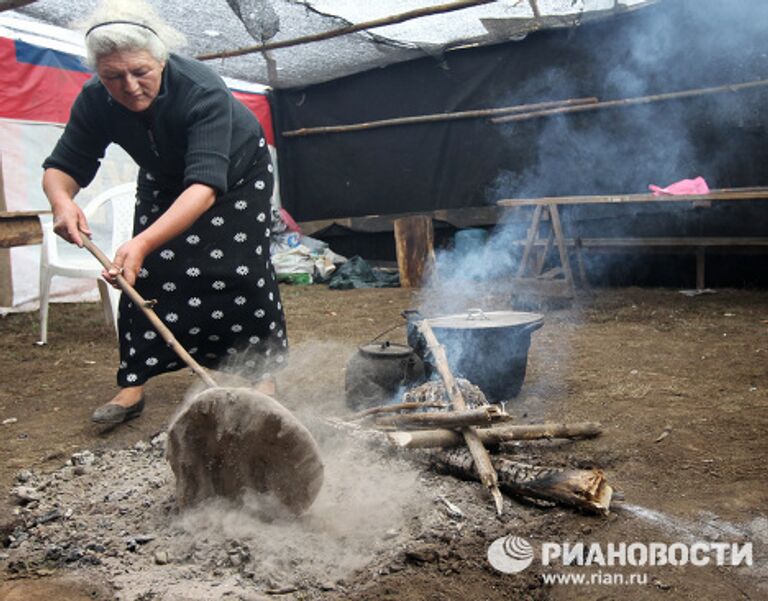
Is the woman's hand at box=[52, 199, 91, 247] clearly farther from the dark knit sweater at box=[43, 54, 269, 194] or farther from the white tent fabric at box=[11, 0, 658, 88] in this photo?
the white tent fabric at box=[11, 0, 658, 88]

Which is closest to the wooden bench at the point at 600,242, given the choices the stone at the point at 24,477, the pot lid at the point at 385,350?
the pot lid at the point at 385,350

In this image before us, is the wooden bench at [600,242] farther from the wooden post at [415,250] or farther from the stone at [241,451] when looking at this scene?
the stone at [241,451]

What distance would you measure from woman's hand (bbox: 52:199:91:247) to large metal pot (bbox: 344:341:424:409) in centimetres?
131

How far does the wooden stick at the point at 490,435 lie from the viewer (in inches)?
88.8

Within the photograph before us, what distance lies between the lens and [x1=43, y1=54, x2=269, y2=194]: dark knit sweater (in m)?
2.37

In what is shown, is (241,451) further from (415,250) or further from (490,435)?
(415,250)

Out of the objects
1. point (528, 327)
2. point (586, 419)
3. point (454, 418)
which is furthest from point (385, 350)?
point (586, 419)

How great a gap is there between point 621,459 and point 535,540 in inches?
30.0

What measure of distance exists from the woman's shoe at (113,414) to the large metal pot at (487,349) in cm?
138

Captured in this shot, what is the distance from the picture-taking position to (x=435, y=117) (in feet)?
26.4

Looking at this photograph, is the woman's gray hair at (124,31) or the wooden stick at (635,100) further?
the wooden stick at (635,100)

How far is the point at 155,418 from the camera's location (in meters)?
3.07

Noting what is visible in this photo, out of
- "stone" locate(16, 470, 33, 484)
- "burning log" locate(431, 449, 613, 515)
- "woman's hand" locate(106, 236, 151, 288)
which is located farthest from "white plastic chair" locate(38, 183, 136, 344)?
"burning log" locate(431, 449, 613, 515)

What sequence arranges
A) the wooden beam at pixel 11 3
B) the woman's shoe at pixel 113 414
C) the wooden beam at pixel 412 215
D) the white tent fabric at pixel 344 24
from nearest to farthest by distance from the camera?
the woman's shoe at pixel 113 414, the wooden beam at pixel 11 3, the white tent fabric at pixel 344 24, the wooden beam at pixel 412 215
